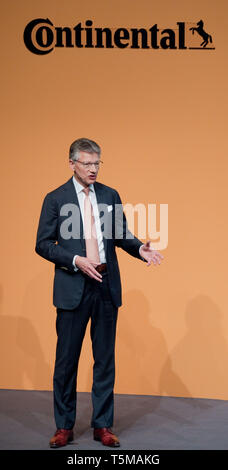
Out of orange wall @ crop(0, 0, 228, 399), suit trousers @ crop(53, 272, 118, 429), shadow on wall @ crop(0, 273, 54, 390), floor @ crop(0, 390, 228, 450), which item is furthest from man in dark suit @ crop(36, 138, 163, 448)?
shadow on wall @ crop(0, 273, 54, 390)

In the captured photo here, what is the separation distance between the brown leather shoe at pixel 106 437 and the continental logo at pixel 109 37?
2644 millimetres

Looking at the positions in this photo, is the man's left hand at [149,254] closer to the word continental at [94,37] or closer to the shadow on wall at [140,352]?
the shadow on wall at [140,352]

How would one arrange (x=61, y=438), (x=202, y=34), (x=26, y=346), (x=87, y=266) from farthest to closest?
(x=26, y=346) < (x=202, y=34) < (x=61, y=438) < (x=87, y=266)

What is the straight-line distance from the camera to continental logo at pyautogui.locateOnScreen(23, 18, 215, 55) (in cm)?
471

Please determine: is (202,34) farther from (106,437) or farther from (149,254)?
(106,437)

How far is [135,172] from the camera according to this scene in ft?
15.8

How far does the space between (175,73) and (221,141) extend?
58 cm

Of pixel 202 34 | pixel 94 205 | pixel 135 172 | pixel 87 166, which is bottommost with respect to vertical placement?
pixel 94 205

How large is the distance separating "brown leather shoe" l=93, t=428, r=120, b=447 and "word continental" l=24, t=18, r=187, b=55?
8.68 feet

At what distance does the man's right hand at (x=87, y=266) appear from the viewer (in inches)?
134

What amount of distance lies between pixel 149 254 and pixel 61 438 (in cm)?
109

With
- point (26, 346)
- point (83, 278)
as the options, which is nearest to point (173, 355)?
point (26, 346)

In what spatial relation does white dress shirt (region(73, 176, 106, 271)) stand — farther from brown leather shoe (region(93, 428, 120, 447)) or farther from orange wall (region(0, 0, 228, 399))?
orange wall (region(0, 0, 228, 399))
